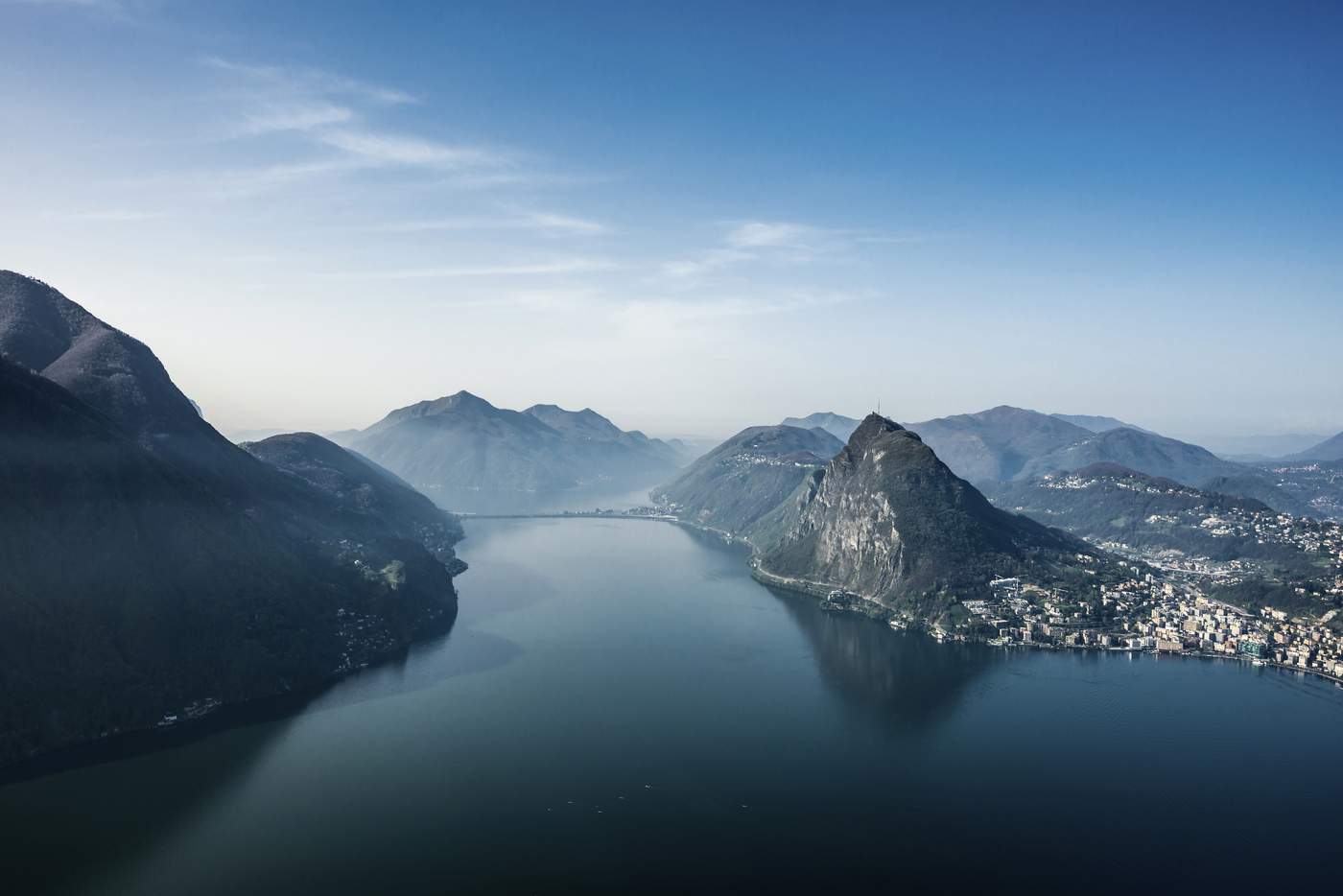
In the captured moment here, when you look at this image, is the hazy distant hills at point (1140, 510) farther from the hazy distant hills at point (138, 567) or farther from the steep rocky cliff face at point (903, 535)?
the hazy distant hills at point (138, 567)

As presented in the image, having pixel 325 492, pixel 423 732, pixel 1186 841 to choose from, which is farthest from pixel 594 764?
pixel 325 492

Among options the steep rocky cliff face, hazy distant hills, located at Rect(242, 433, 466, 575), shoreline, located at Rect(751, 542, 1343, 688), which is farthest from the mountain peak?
hazy distant hills, located at Rect(242, 433, 466, 575)

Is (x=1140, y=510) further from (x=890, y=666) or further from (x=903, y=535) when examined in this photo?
(x=890, y=666)

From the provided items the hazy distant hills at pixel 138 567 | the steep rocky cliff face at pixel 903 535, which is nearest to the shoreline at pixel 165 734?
the hazy distant hills at pixel 138 567

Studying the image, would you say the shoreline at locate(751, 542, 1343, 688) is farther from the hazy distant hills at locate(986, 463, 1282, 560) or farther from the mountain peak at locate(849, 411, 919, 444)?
the hazy distant hills at locate(986, 463, 1282, 560)

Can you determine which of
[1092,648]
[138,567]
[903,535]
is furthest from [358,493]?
[1092,648]
